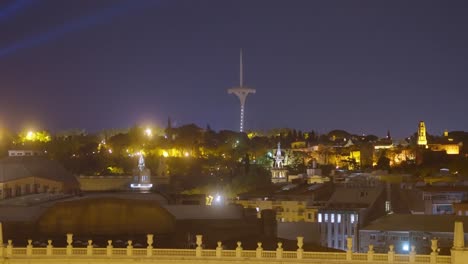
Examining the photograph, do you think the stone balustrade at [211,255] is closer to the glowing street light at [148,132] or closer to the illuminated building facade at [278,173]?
the illuminated building facade at [278,173]

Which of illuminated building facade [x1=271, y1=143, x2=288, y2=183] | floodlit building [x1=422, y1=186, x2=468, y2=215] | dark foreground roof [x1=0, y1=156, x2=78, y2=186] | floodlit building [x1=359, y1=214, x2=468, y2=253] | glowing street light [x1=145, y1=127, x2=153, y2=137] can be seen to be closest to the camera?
floodlit building [x1=359, y1=214, x2=468, y2=253]

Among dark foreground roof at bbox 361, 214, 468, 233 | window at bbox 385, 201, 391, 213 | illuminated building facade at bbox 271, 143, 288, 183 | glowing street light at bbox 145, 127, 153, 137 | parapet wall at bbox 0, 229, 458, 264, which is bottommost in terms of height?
parapet wall at bbox 0, 229, 458, 264

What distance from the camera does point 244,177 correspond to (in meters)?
117

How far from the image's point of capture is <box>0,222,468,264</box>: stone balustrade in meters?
33.6

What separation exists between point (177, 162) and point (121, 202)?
91606mm

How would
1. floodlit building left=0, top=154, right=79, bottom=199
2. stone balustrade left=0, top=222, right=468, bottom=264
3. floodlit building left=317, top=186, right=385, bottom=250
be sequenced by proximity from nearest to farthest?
stone balustrade left=0, top=222, right=468, bottom=264
floodlit building left=317, top=186, right=385, bottom=250
floodlit building left=0, top=154, right=79, bottom=199

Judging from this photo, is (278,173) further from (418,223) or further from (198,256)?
(198,256)

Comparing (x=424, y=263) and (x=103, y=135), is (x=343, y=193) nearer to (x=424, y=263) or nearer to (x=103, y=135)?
(x=424, y=263)

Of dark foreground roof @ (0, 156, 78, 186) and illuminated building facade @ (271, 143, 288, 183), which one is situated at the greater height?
illuminated building facade @ (271, 143, 288, 183)

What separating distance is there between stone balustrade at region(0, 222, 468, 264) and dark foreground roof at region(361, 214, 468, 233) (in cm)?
2599

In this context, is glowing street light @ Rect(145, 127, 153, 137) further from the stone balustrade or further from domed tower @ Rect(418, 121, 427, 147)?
the stone balustrade

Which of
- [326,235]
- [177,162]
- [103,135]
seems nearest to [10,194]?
[326,235]

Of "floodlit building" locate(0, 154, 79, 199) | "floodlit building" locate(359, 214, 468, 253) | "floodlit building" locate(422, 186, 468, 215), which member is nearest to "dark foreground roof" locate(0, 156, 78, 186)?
"floodlit building" locate(0, 154, 79, 199)

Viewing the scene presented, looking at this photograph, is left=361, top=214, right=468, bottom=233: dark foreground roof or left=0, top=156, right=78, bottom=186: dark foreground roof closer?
left=361, top=214, right=468, bottom=233: dark foreground roof
